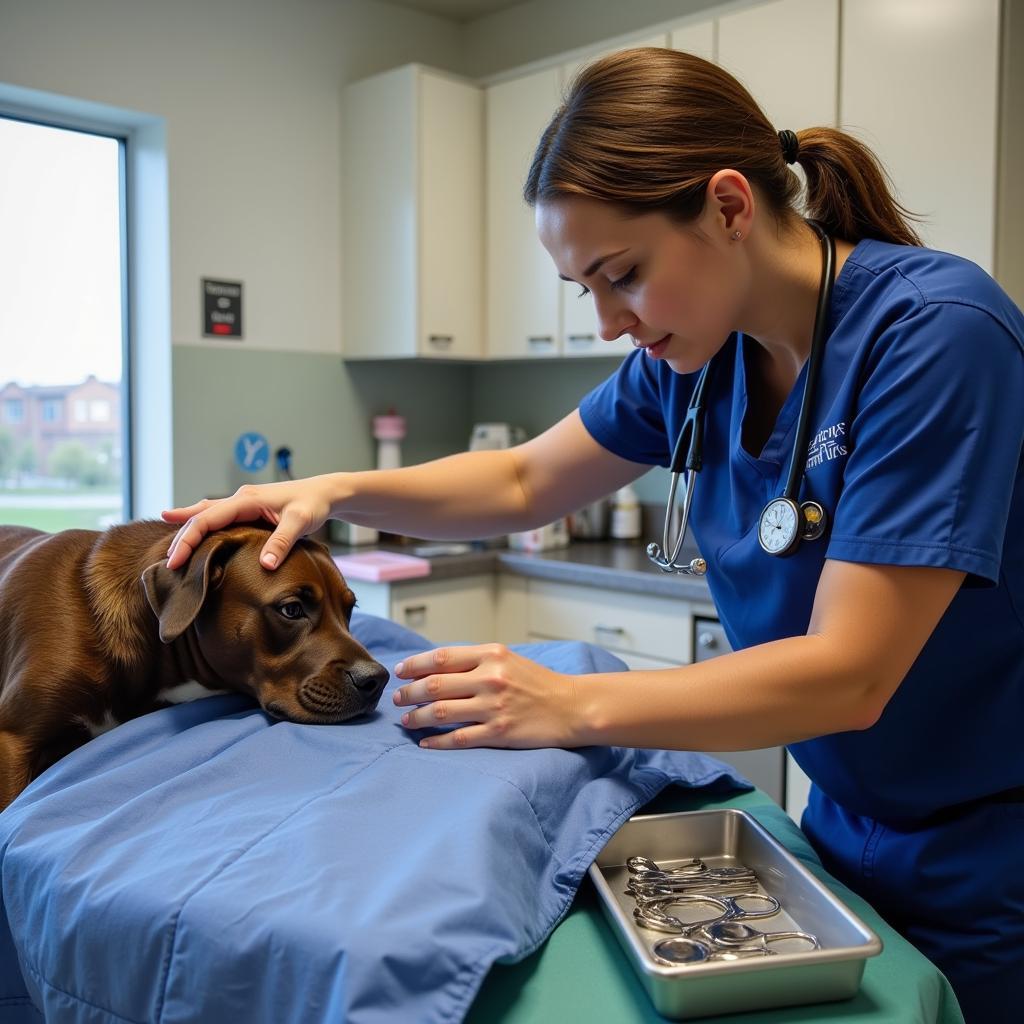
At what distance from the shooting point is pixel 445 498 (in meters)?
1.51

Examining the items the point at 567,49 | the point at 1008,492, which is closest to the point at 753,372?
the point at 1008,492

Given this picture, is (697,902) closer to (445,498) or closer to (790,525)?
(790,525)

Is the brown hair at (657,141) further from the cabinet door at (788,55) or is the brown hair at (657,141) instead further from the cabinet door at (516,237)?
the cabinet door at (516,237)

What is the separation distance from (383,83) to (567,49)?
633 millimetres

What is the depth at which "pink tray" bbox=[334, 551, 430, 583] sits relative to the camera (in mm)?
2912

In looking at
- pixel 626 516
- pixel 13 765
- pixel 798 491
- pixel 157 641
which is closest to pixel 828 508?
pixel 798 491

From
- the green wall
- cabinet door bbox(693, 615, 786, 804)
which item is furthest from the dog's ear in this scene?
the green wall

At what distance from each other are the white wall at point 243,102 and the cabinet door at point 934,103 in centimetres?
168

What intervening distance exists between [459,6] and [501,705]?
3.32 meters

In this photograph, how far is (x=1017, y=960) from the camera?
103cm

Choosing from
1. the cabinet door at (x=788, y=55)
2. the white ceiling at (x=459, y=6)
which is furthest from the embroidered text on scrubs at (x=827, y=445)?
the white ceiling at (x=459, y=6)

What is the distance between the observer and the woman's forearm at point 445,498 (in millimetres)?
1437

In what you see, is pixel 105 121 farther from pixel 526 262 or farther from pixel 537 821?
pixel 537 821

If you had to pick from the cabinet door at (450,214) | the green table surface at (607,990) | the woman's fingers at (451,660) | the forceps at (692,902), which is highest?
the cabinet door at (450,214)
